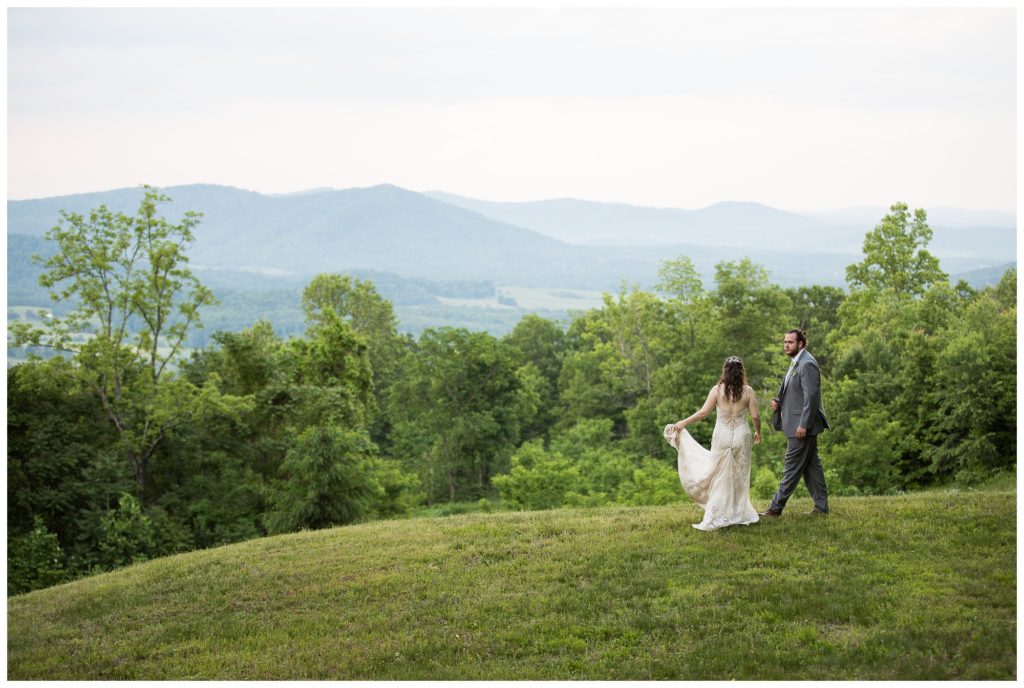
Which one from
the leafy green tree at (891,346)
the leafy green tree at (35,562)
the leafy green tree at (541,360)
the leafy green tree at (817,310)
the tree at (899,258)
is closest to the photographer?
the leafy green tree at (35,562)

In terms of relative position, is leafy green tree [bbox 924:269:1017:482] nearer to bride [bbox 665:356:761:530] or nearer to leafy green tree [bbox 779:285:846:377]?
bride [bbox 665:356:761:530]

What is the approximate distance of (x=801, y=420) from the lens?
12.8 meters

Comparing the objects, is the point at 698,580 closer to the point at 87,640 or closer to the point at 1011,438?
the point at 87,640

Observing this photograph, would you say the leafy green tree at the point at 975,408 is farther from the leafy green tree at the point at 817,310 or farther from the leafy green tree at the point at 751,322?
the leafy green tree at the point at 817,310

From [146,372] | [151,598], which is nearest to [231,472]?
[146,372]

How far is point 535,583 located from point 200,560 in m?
6.88

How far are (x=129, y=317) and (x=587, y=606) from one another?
2709 cm

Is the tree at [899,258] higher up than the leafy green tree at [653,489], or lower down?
higher up

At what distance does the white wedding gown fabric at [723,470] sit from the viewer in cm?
1302

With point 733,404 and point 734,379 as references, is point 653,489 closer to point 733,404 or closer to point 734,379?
point 733,404

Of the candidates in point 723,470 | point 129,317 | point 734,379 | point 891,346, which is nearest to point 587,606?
point 723,470

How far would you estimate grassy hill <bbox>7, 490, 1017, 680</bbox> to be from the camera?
9344 mm

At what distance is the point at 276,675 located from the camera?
32.3 feet

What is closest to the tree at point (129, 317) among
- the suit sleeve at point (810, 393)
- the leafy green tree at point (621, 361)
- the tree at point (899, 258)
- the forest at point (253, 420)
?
the forest at point (253, 420)
